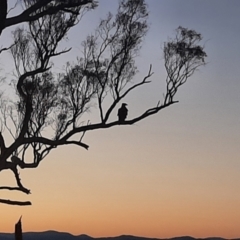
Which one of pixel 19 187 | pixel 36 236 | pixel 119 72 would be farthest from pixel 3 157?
pixel 36 236

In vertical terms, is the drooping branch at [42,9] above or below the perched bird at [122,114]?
above

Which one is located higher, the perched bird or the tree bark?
the tree bark

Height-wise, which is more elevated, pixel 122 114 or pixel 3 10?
pixel 3 10

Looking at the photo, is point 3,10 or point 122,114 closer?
point 3,10

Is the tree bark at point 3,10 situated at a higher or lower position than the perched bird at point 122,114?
higher

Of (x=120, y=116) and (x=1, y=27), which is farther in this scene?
(x=120, y=116)

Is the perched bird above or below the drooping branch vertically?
→ below

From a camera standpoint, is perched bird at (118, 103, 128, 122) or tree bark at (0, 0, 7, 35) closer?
tree bark at (0, 0, 7, 35)

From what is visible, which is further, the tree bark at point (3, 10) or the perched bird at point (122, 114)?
the perched bird at point (122, 114)

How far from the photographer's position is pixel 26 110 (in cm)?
2398

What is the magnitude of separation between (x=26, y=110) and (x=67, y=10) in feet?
12.5

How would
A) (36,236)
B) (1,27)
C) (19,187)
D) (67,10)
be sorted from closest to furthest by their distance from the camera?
(1,27) < (67,10) < (19,187) < (36,236)

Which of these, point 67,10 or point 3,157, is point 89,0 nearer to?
point 67,10

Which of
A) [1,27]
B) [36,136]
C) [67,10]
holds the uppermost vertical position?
[67,10]
